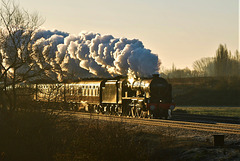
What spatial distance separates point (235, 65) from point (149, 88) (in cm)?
8586

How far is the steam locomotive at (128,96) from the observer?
29.9m

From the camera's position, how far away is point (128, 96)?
107ft

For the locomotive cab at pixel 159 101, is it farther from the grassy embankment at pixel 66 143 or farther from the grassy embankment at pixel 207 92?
the grassy embankment at pixel 207 92

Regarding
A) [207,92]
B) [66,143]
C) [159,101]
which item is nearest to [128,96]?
[159,101]

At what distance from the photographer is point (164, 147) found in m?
18.3

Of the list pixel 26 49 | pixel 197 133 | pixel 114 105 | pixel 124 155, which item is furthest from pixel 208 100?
pixel 124 155

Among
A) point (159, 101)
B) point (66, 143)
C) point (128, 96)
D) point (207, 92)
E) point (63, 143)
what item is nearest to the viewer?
point (63, 143)

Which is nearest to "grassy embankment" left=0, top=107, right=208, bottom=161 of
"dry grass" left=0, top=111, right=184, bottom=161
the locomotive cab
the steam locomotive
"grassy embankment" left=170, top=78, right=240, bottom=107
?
"dry grass" left=0, top=111, right=184, bottom=161

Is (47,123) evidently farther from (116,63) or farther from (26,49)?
(116,63)

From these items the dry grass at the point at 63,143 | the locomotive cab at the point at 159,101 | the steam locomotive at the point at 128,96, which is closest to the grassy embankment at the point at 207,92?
the steam locomotive at the point at 128,96

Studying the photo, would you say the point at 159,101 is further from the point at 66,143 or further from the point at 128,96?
the point at 66,143

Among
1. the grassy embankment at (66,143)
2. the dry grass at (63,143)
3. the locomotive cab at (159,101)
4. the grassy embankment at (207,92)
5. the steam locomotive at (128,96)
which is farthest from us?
the grassy embankment at (207,92)

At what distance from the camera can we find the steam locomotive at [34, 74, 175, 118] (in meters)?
29.9

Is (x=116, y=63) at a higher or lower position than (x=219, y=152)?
higher
